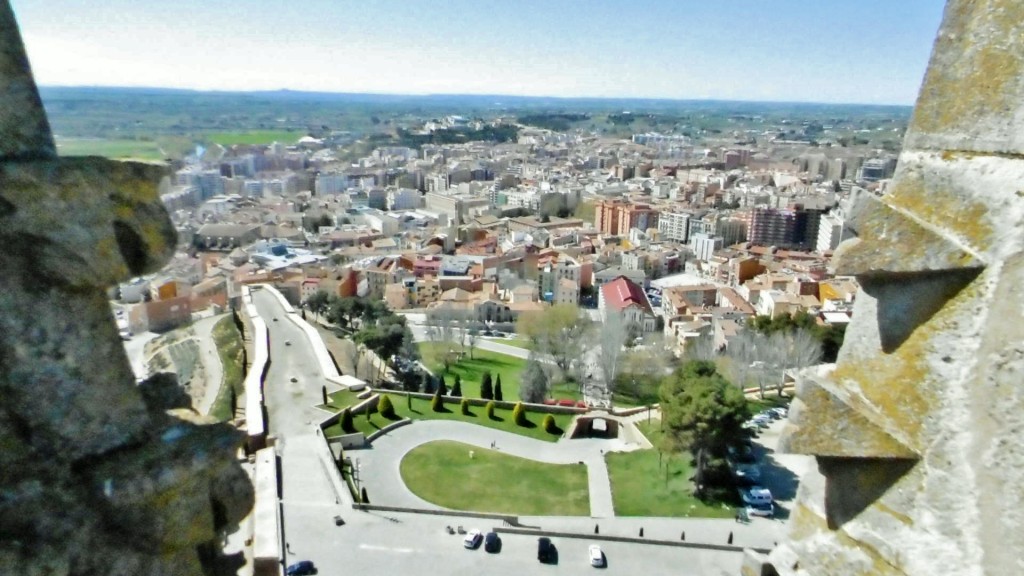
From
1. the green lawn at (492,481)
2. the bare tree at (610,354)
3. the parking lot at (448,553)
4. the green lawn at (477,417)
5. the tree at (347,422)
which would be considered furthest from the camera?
the bare tree at (610,354)

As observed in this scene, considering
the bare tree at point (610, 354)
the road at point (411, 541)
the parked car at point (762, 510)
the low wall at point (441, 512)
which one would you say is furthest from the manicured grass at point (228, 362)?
the bare tree at point (610, 354)

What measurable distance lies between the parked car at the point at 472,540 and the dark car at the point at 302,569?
228cm

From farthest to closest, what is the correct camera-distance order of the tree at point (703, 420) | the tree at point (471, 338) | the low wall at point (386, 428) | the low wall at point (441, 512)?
the tree at point (471, 338), the low wall at point (386, 428), the tree at point (703, 420), the low wall at point (441, 512)

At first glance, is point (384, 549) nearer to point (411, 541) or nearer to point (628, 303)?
point (411, 541)

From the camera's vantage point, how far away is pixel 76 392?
1.54m

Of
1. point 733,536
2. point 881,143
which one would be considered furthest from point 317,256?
point 881,143

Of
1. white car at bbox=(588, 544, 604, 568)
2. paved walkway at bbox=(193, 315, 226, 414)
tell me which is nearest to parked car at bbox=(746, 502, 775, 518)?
white car at bbox=(588, 544, 604, 568)

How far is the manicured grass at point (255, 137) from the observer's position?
81.2ft

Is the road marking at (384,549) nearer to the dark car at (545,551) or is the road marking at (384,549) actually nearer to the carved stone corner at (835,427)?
the dark car at (545,551)

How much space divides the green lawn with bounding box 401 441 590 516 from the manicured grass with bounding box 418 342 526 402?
6.71 meters

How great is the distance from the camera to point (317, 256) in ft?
135

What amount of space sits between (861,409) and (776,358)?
20.8 meters

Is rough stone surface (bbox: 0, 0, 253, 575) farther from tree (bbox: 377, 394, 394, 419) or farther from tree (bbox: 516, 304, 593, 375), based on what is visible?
tree (bbox: 516, 304, 593, 375)

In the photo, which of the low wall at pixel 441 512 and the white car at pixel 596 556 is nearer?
the white car at pixel 596 556
